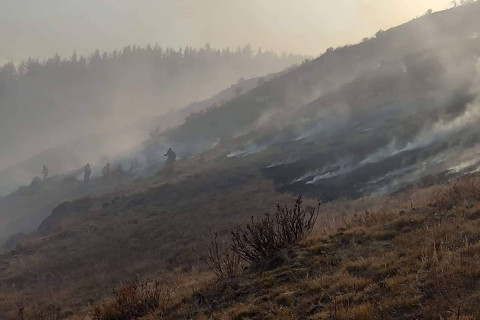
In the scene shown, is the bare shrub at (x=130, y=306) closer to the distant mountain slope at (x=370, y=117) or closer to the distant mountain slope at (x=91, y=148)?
the distant mountain slope at (x=370, y=117)

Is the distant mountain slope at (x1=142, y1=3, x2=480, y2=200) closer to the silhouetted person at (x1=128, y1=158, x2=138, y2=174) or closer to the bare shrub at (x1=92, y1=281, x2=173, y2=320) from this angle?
the silhouetted person at (x1=128, y1=158, x2=138, y2=174)

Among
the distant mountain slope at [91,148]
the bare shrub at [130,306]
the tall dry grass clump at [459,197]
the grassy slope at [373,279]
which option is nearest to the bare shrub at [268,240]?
→ the grassy slope at [373,279]

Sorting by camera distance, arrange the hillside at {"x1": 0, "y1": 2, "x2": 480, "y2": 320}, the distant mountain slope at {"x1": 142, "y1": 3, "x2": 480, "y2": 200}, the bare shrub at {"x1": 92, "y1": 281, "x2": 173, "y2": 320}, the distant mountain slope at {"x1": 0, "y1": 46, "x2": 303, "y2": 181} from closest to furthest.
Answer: the hillside at {"x1": 0, "y1": 2, "x2": 480, "y2": 320}
the bare shrub at {"x1": 92, "y1": 281, "x2": 173, "y2": 320}
the distant mountain slope at {"x1": 142, "y1": 3, "x2": 480, "y2": 200}
the distant mountain slope at {"x1": 0, "y1": 46, "x2": 303, "y2": 181}

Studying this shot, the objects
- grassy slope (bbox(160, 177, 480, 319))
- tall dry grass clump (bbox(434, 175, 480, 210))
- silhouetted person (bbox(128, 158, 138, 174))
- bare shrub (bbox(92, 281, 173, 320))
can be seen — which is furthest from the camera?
silhouetted person (bbox(128, 158, 138, 174))

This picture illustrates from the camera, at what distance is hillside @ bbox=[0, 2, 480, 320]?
6.64 m

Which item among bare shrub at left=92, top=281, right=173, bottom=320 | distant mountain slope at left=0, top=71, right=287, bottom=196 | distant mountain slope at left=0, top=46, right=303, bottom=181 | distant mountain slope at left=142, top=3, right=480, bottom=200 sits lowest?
bare shrub at left=92, top=281, right=173, bottom=320

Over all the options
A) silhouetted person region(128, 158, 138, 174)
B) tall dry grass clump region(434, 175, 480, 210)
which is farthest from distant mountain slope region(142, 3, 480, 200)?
tall dry grass clump region(434, 175, 480, 210)

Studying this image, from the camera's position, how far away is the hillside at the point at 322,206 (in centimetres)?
664

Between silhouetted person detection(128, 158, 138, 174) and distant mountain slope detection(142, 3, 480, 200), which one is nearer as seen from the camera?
distant mountain slope detection(142, 3, 480, 200)

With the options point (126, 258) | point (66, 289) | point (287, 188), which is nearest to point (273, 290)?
point (66, 289)

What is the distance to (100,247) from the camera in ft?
79.9

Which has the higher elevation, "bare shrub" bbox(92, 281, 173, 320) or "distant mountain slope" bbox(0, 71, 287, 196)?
"distant mountain slope" bbox(0, 71, 287, 196)

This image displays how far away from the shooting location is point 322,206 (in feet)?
73.4

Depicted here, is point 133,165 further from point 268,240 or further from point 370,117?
point 268,240
